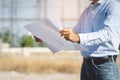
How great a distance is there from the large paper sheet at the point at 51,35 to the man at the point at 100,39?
0.06m

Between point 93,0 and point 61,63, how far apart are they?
38.8ft

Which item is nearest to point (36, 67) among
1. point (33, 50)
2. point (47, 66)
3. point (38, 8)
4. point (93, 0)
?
point (47, 66)

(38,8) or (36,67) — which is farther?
(38,8)

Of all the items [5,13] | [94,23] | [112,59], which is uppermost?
[94,23]

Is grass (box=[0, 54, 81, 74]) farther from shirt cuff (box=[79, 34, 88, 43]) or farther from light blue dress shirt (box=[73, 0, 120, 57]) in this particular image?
shirt cuff (box=[79, 34, 88, 43])

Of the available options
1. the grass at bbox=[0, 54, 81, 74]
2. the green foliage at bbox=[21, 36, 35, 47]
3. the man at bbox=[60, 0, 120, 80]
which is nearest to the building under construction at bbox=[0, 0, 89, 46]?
the green foliage at bbox=[21, 36, 35, 47]

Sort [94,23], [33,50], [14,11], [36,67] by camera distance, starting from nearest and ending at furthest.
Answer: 1. [94,23]
2. [36,67]
3. [33,50]
4. [14,11]

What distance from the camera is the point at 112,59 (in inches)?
95.0

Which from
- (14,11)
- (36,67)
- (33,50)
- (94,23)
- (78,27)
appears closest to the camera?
(94,23)

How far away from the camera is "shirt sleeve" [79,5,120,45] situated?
218 centimetres

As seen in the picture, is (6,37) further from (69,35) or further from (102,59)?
(69,35)

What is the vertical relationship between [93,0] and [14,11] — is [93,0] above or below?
above

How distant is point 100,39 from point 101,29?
0.07 meters

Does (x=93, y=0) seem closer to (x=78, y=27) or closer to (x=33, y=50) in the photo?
(x=78, y=27)
